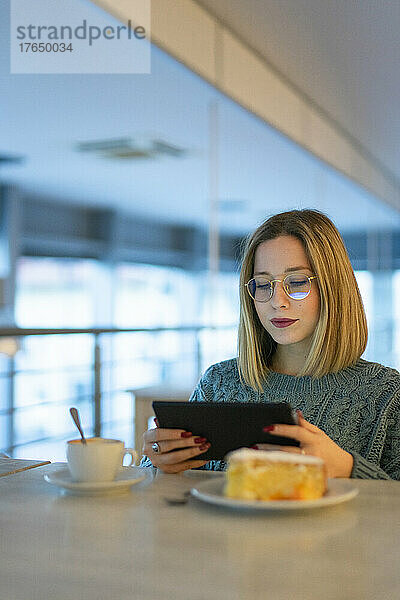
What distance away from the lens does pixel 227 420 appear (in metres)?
0.97

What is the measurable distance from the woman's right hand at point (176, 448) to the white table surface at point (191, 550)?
0.15 metres

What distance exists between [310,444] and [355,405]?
0.32 meters

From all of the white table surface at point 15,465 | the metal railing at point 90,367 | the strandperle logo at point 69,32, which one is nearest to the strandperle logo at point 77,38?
the strandperle logo at point 69,32

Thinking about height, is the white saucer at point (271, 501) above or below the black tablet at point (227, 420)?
below

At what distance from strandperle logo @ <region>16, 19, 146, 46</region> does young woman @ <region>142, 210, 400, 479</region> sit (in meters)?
1.50

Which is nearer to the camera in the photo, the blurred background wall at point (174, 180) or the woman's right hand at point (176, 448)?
the woman's right hand at point (176, 448)

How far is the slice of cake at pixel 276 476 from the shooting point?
0.75m

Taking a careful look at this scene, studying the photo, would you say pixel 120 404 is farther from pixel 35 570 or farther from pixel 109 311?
pixel 35 570

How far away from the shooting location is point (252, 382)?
137 centimetres

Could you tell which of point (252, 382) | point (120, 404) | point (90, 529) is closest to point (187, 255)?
point (120, 404)

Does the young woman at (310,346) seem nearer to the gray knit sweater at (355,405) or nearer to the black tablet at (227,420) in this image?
the gray knit sweater at (355,405)

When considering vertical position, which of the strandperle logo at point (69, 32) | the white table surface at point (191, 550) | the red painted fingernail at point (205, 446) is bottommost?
the white table surface at point (191, 550)

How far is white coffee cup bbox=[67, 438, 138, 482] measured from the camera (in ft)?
2.90

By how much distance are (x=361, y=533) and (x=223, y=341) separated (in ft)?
19.5
